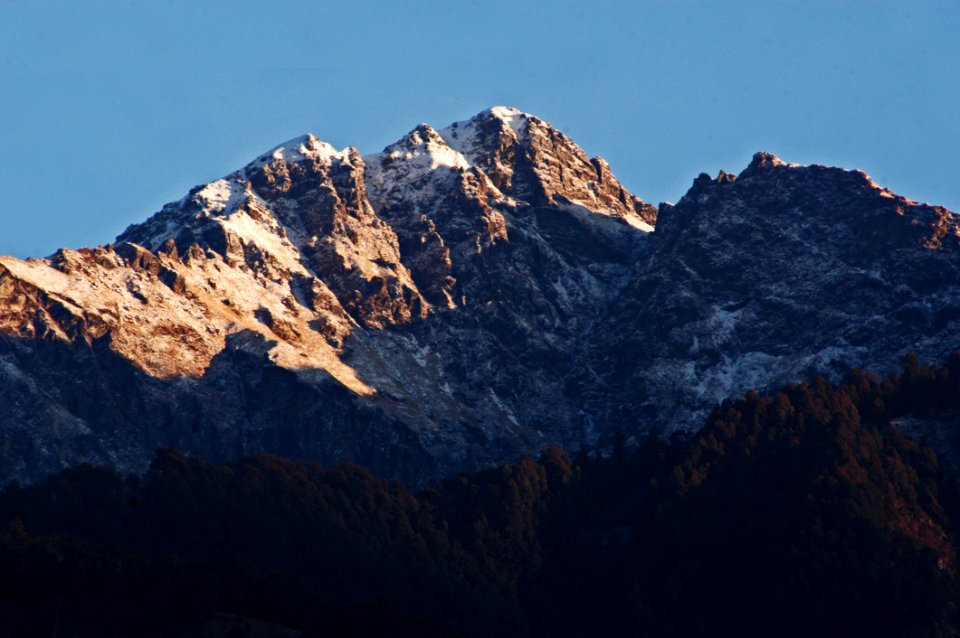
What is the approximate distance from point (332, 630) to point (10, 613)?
29364mm

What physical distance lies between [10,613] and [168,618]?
14.2 metres

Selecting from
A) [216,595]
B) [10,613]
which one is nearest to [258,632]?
[216,595]

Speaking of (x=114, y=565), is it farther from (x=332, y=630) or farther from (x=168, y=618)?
(x=332, y=630)

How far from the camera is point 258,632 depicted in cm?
19738

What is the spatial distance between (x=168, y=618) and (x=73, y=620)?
8620 millimetres

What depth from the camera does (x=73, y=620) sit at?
634 feet

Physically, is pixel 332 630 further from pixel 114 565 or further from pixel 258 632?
pixel 114 565

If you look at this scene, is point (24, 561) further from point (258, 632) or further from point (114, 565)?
point (258, 632)

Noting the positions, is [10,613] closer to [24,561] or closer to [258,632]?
[24,561]

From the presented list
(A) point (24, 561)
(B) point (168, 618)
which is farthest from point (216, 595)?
(A) point (24, 561)

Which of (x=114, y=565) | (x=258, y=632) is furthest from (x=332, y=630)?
(x=114, y=565)

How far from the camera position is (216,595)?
655 feet

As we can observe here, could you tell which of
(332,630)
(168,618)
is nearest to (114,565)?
(168,618)

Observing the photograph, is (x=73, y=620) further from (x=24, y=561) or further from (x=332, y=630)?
(x=332, y=630)
